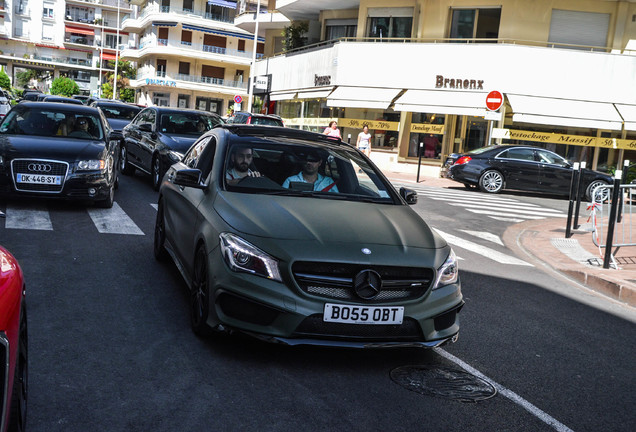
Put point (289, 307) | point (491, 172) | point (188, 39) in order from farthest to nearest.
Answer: point (188, 39), point (491, 172), point (289, 307)

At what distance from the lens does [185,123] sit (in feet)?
46.4

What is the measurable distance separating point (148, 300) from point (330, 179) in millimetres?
1826

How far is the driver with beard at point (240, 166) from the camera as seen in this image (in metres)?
5.55

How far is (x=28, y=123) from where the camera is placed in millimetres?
10867

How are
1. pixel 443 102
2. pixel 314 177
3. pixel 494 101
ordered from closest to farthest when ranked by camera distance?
pixel 314 177
pixel 494 101
pixel 443 102

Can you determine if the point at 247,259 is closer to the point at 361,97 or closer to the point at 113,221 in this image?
the point at 113,221

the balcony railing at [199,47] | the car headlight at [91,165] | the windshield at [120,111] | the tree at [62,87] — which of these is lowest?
the car headlight at [91,165]

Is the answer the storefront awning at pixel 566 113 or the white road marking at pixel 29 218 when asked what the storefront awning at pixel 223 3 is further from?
the white road marking at pixel 29 218

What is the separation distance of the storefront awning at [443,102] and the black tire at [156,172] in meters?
16.8

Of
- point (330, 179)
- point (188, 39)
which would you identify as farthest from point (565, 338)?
point (188, 39)

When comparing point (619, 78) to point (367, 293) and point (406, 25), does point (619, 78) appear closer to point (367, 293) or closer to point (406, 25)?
Result: point (406, 25)

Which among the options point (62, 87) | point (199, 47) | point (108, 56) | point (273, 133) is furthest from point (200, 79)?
point (273, 133)

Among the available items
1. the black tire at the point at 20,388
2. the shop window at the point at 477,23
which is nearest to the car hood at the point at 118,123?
the shop window at the point at 477,23

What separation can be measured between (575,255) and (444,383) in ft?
23.3
